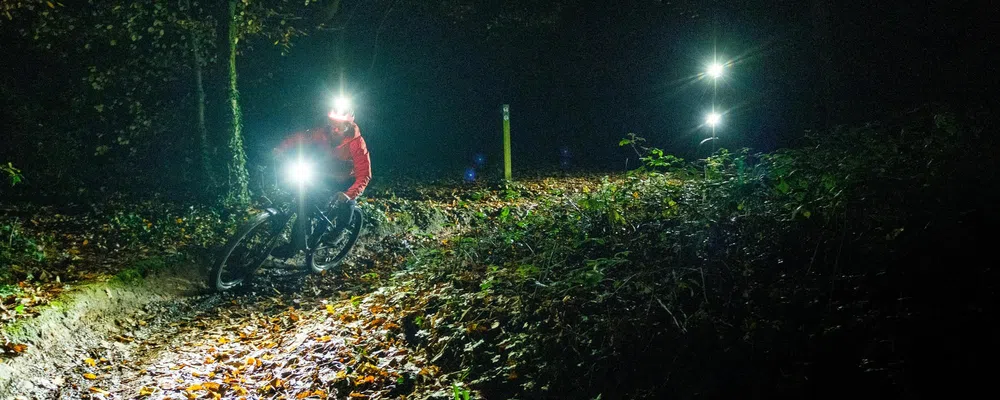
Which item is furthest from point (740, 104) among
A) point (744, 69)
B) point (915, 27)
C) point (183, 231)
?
point (183, 231)

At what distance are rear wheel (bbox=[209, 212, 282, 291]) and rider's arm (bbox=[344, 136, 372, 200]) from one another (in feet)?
3.28

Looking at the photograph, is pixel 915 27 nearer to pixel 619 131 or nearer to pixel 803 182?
pixel 619 131

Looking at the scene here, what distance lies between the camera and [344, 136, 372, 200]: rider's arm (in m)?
7.39

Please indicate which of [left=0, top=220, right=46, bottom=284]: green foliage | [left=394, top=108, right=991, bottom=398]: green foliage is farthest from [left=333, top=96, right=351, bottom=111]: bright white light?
[left=0, top=220, right=46, bottom=284]: green foliage

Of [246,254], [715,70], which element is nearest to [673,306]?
[246,254]

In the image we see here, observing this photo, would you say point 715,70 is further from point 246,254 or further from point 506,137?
point 246,254

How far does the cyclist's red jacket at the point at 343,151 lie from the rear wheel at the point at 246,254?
94cm

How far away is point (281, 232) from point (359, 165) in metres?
1.31

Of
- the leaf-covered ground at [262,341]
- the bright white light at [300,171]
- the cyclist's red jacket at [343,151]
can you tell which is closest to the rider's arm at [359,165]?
the cyclist's red jacket at [343,151]

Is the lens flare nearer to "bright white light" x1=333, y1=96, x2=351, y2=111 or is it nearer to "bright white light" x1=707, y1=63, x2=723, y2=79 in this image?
"bright white light" x1=707, y1=63, x2=723, y2=79

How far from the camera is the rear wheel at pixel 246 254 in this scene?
680cm

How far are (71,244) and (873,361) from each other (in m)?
9.35

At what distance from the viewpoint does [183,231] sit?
870 cm

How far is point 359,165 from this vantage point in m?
7.46
